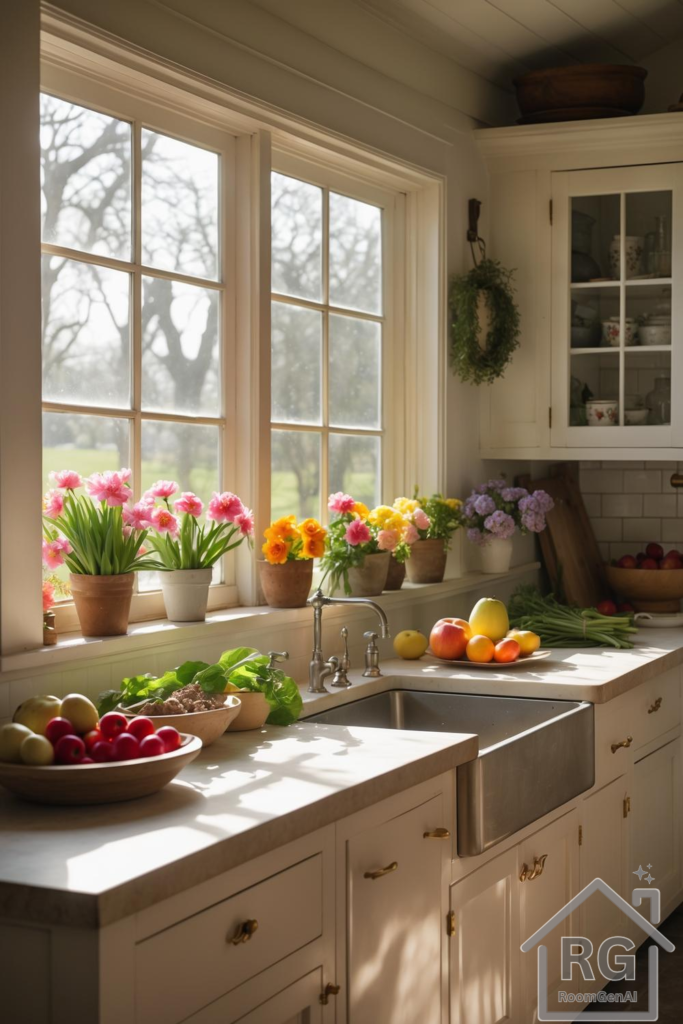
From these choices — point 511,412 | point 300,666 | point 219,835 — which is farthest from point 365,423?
point 219,835

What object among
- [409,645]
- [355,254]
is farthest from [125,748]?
[355,254]

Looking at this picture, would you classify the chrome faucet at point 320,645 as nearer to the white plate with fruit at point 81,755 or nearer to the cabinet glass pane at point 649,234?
the white plate with fruit at point 81,755

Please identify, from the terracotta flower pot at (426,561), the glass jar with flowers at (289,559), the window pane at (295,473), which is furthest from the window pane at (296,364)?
the terracotta flower pot at (426,561)

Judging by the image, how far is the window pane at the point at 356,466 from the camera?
358 cm

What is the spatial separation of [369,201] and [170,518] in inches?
62.3

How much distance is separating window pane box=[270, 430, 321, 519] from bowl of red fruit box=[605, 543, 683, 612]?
56.6 inches

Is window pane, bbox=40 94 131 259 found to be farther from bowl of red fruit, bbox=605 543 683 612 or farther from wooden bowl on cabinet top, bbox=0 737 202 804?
bowl of red fruit, bbox=605 543 683 612

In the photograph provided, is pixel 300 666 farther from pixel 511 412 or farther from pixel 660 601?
pixel 660 601

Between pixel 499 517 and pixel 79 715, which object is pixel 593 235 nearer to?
pixel 499 517

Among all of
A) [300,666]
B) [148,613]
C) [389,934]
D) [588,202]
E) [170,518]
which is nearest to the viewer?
[389,934]

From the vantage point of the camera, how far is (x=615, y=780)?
3203 mm

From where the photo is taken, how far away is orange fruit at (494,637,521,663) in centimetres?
318

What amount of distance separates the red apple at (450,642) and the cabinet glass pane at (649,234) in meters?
1.56

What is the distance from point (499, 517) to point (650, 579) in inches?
31.0
